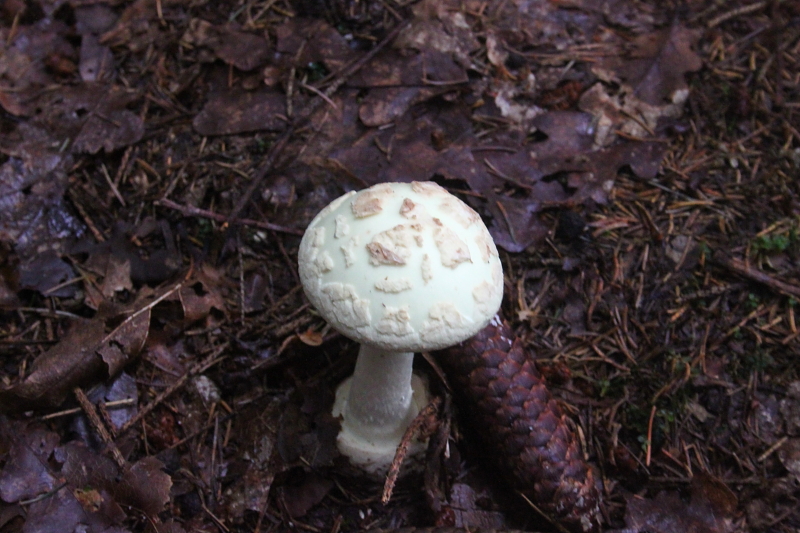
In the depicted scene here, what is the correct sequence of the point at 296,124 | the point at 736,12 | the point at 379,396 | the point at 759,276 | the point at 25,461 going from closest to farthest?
the point at 25,461 → the point at 379,396 → the point at 759,276 → the point at 296,124 → the point at 736,12

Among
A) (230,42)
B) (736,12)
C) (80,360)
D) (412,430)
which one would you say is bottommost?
(412,430)

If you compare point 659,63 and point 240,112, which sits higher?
point 240,112

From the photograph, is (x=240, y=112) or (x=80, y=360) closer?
(x=80, y=360)

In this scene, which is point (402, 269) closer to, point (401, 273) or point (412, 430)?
point (401, 273)

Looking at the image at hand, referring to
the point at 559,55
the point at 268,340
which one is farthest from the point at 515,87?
the point at 268,340

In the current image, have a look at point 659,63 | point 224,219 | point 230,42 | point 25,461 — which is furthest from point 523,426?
point 230,42

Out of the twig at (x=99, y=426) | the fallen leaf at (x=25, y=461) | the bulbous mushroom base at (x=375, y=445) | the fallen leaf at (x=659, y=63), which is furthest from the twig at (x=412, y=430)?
the fallen leaf at (x=659, y=63)

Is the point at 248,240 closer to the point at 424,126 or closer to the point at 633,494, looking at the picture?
the point at 424,126
